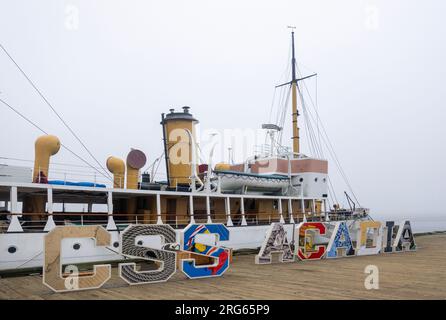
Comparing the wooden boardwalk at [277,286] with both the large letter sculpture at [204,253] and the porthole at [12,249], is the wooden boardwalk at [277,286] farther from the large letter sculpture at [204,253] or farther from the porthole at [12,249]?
the porthole at [12,249]

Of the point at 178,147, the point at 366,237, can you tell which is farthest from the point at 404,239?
the point at 178,147

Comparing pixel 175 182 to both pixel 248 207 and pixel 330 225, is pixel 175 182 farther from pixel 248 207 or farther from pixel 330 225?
pixel 330 225

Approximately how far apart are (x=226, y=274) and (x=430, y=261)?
9659 mm

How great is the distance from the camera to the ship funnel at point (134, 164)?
21589 millimetres

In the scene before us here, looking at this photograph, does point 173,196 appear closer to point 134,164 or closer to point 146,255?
point 134,164

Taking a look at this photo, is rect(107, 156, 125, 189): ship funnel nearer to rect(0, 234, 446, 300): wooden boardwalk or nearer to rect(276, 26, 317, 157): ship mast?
rect(0, 234, 446, 300): wooden boardwalk

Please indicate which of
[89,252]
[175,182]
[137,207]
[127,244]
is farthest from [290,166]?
[127,244]

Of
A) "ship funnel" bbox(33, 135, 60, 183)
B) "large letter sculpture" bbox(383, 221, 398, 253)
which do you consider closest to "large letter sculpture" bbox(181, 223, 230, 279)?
"ship funnel" bbox(33, 135, 60, 183)

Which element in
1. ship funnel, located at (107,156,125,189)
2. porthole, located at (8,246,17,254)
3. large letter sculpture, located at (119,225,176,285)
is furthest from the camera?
ship funnel, located at (107,156,125,189)

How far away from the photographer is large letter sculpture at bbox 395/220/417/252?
2258 centimetres

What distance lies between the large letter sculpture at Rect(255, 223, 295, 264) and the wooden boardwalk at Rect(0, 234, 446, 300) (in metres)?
1.07

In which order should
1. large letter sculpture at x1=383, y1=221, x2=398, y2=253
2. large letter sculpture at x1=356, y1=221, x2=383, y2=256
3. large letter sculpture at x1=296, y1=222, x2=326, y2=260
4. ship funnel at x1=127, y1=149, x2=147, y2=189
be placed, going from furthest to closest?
large letter sculpture at x1=383, y1=221, x2=398, y2=253 < ship funnel at x1=127, y1=149, x2=147, y2=189 < large letter sculpture at x1=356, y1=221, x2=383, y2=256 < large letter sculpture at x1=296, y1=222, x2=326, y2=260

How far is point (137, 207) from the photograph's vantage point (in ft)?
75.3

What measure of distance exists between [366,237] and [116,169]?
12.9m
